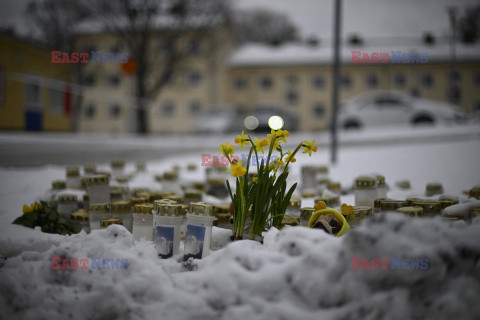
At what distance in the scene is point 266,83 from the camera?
35906mm

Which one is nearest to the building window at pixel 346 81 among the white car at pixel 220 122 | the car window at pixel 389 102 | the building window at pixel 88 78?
the car window at pixel 389 102

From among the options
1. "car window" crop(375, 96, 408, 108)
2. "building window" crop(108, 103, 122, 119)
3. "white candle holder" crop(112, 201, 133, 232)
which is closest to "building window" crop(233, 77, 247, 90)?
"building window" crop(108, 103, 122, 119)

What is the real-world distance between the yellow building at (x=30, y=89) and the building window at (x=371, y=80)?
2403 centimetres

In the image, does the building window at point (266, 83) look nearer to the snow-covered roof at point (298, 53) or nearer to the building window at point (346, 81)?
the snow-covered roof at point (298, 53)

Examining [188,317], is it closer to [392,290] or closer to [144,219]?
[392,290]

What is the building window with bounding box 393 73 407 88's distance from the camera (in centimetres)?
3388

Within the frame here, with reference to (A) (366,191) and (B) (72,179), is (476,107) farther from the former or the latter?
(B) (72,179)

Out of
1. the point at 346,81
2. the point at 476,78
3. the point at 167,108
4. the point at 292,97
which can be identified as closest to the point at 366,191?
the point at 476,78

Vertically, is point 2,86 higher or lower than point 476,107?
lower

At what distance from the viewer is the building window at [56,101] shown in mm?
17109

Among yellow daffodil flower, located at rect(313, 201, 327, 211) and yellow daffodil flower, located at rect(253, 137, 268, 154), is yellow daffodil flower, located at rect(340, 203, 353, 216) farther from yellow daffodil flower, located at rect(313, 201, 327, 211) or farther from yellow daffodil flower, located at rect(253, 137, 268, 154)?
yellow daffodil flower, located at rect(253, 137, 268, 154)

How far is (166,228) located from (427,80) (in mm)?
35265

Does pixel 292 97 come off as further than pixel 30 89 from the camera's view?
Yes

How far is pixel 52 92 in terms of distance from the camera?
17.3 meters
